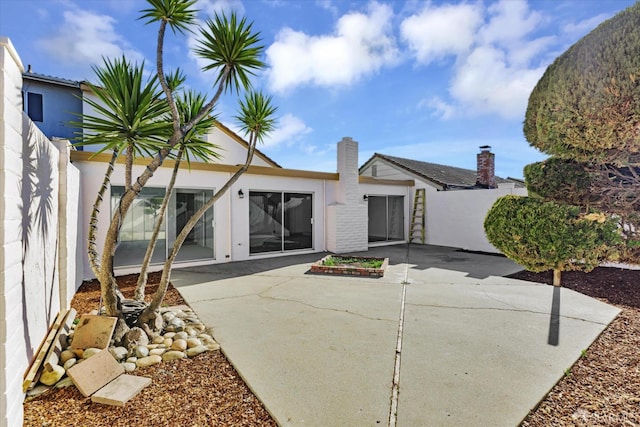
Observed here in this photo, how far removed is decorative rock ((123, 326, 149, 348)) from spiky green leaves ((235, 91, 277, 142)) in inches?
131

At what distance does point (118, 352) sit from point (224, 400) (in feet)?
5.33

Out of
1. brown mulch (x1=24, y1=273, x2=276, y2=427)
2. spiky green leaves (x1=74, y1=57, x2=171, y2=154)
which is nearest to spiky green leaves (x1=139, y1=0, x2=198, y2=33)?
spiky green leaves (x1=74, y1=57, x2=171, y2=154)

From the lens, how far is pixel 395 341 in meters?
3.93

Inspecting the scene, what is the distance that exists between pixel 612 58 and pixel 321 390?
5.11 metres

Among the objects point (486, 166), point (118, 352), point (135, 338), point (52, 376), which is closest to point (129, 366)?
point (118, 352)

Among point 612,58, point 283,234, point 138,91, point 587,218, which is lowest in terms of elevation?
point 283,234

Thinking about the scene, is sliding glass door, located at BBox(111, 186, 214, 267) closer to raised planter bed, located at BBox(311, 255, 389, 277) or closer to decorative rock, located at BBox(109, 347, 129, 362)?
raised planter bed, located at BBox(311, 255, 389, 277)

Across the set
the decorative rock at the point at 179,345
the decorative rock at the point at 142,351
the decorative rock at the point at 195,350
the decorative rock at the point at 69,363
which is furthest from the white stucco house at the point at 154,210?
the decorative rock at the point at 195,350

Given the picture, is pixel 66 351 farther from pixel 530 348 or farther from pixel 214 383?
pixel 530 348

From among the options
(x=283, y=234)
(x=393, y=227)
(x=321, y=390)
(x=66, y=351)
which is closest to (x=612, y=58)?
(x=321, y=390)

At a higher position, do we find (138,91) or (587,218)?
(138,91)

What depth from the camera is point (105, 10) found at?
19.5ft

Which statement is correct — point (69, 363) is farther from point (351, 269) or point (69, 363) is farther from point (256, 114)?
point (351, 269)

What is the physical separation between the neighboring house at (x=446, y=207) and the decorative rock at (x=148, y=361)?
36.0 feet
